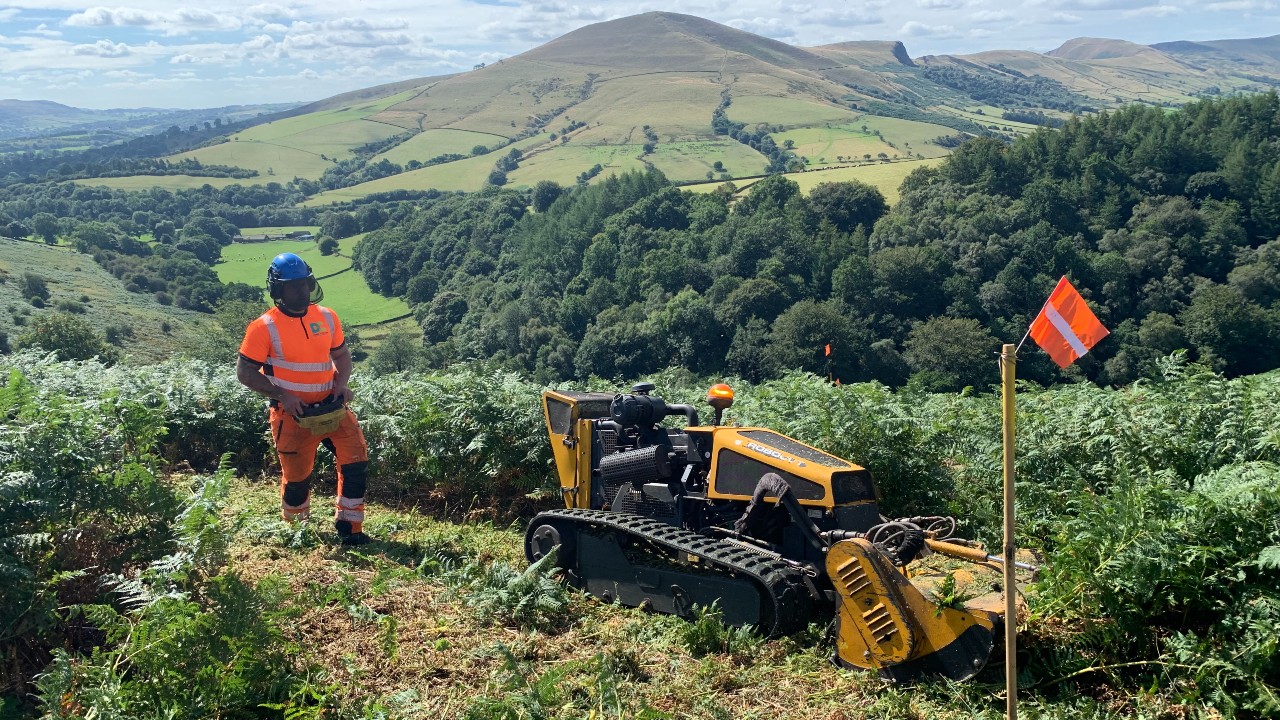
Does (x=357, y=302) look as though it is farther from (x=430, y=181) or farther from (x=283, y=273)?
(x=283, y=273)

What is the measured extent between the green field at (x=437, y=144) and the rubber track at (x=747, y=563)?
165 m

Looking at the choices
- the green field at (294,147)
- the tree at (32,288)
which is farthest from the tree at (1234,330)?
the green field at (294,147)

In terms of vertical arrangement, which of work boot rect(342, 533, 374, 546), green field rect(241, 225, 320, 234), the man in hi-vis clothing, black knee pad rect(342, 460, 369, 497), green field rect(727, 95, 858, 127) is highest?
green field rect(727, 95, 858, 127)

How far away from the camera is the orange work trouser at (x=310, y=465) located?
824 cm

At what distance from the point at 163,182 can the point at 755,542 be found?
154498 mm

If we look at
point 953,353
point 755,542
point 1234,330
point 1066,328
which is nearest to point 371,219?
point 953,353

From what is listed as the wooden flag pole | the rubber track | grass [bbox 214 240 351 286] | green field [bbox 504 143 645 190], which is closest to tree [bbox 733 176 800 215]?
green field [bbox 504 143 645 190]

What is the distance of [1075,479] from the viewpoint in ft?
23.8

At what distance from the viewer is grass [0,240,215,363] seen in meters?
55.2

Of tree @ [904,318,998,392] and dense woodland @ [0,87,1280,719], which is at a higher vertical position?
dense woodland @ [0,87,1280,719]

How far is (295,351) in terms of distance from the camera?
8.18m

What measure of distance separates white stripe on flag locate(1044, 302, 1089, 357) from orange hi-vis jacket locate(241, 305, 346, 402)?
6.26m

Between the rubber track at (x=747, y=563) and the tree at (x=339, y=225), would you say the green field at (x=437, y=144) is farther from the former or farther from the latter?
the rubber track at (x=747, y=563)

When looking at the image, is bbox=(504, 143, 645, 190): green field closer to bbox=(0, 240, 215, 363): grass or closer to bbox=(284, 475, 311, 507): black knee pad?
bbox=(0, 240, 215, 363): grass
